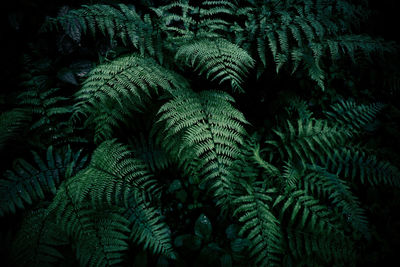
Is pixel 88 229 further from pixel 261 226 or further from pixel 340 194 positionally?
pixel 340 194

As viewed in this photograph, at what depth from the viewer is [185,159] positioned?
7.77 feet

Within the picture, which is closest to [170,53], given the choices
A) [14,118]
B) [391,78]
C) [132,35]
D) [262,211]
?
[132,35]

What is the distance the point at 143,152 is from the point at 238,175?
997mm

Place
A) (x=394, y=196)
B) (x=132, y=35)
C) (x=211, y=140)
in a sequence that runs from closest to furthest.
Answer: (x=211, y=140) → (x=132, y=35) → (x=394, y=196)

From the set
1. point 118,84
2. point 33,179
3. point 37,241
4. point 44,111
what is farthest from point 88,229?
point 44,111

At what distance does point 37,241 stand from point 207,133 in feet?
5.03

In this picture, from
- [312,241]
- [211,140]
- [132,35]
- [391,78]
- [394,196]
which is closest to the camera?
[211,140]

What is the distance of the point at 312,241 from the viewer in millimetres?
2166

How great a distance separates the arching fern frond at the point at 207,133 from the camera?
196 cm

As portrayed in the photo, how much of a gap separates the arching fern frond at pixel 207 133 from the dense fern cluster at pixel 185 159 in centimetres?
1

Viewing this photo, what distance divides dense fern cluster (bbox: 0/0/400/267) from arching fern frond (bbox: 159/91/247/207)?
0.01 m

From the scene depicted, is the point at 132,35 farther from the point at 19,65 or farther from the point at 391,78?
the point at 391,78

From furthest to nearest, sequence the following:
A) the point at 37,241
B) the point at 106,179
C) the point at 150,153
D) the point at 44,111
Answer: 1. the point at 150,153
2. the point at 44,111
3. the point at 106,179
4. the point at 37,241

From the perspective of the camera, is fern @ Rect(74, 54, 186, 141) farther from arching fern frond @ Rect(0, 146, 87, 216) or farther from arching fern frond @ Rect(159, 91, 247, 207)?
arching fern frond @ Rect(0, 146, 87, 216)
